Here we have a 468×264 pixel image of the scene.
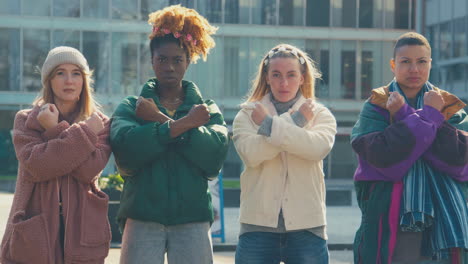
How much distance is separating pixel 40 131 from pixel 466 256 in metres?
2.82

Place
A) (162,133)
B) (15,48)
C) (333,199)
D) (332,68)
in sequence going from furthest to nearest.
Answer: (332,68) → (15,48) → (333,199) → (162,133)

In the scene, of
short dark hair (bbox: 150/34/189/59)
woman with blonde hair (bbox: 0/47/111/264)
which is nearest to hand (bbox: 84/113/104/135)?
woman with blonde hair (bbox: 0/47/111/264)

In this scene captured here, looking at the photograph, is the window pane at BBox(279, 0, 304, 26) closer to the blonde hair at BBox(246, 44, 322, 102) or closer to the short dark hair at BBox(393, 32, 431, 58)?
the blonde hair at BBox(246, 44, 322, 102)

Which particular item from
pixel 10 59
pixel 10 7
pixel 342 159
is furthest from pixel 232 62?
pixel 10 7

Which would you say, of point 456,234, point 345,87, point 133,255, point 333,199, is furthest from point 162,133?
point 345,87

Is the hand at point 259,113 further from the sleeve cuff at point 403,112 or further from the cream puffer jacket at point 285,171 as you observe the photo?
the sleeve cuff at point 403,112

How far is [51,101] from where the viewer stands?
15.7ft

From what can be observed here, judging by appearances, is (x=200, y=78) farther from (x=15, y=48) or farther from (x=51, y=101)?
(x=51, y=101)

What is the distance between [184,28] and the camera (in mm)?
4719

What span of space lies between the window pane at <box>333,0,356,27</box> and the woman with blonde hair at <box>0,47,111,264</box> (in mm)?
32665

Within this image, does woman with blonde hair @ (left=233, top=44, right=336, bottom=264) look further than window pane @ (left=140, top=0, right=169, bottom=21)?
No

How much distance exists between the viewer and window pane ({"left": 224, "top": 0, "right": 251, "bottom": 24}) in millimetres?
34906

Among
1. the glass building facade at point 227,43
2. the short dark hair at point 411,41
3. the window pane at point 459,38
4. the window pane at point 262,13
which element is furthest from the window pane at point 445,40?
the short dark hair at point 411,41

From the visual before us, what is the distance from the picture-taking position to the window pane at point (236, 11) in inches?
1374
